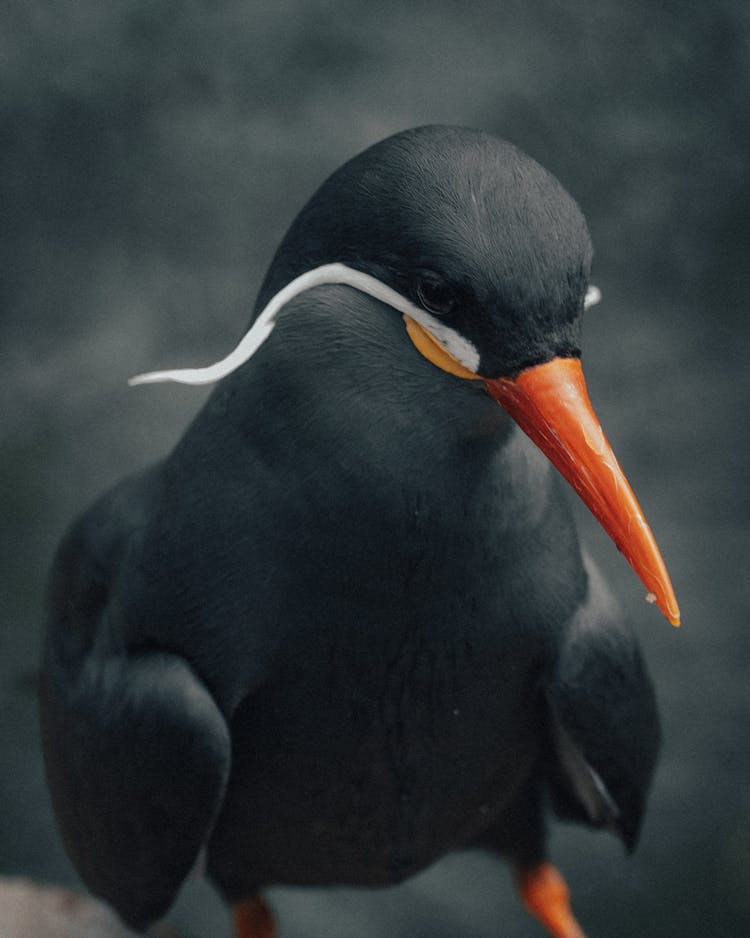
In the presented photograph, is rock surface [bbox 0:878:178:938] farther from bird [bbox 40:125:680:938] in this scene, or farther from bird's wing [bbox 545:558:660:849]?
bird's wing [bbox 545:558:660:849]

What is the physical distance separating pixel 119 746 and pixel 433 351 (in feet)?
2.86

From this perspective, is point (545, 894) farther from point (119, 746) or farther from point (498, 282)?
point (498, 282)

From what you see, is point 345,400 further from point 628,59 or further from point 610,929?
point 628,59

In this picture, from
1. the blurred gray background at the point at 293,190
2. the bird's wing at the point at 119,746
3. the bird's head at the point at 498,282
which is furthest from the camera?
the blurred gray background at the point at 293,190

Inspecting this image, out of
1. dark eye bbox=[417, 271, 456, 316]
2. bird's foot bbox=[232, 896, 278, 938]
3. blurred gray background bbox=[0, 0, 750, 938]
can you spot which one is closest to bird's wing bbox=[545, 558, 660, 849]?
dark eye bbox=[417, 271, 456, 316]

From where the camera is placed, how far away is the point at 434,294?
1837mm

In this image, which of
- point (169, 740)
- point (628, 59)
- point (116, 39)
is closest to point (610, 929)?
point (169, 740)

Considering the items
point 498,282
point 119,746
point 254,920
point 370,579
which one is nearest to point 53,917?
point 254,920

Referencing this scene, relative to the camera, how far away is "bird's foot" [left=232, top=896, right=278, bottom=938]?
9.67 feet

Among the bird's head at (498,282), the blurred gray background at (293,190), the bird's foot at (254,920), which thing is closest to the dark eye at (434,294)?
the bird's head at (498,282)

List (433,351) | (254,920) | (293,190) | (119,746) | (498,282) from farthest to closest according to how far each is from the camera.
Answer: (293,190)
(254,920)
(119,746)
(433,351)
(498,282)

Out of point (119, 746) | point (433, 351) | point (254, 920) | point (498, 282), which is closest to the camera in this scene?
point (498, 282)

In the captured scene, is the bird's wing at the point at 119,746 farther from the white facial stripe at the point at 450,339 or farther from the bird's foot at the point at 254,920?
the white facial stripe at the point at 450,339

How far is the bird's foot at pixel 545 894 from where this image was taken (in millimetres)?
3033
